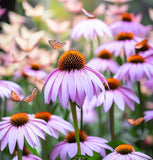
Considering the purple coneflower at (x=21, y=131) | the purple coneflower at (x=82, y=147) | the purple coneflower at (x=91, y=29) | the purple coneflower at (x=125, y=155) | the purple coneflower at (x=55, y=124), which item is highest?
the purple coneflower at (x=91, y=29)

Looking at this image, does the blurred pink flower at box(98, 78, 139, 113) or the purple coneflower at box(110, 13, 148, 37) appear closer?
the blurred pink flower at box(98, 78, 139, 113)

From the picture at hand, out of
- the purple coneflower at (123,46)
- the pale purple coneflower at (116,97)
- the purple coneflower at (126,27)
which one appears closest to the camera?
the pale purple coneflower at (116,97)

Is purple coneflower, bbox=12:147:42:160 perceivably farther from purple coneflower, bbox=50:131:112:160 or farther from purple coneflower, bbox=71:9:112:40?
purple coneflower, bbox=71:9:112:40

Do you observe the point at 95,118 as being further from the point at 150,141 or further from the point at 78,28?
the point at 78,28

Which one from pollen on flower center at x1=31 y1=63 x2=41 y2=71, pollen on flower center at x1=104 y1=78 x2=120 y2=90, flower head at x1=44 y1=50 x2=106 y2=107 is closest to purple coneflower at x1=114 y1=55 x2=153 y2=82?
pollen on flower center at x1=104 y1=78 x2=120 y2=90

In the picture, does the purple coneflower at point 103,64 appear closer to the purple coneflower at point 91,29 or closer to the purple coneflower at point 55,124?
the purple coneflower at point 91,29

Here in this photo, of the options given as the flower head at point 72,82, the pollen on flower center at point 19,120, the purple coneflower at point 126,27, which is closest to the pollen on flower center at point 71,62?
the flower head at point 72,82

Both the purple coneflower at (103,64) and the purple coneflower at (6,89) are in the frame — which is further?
the purple coneflower at (103,64)
